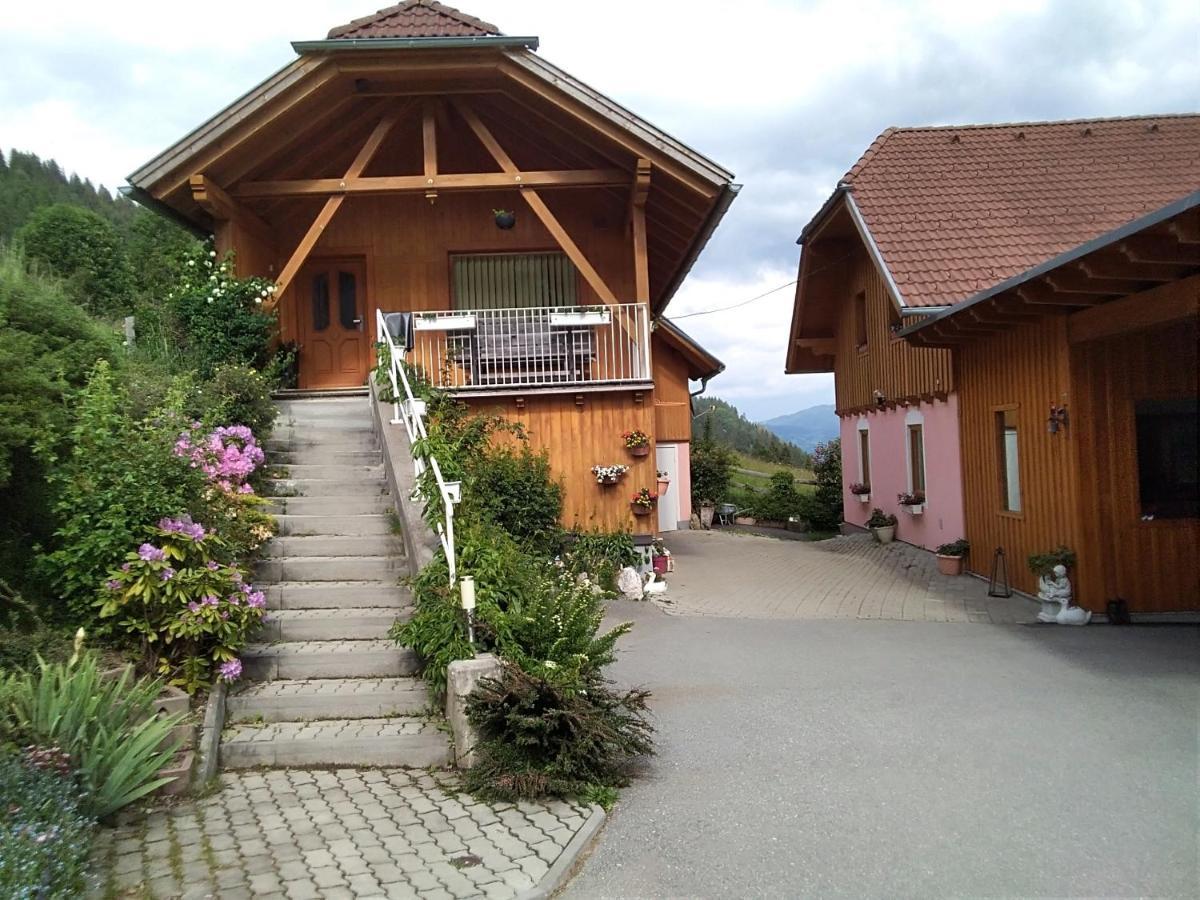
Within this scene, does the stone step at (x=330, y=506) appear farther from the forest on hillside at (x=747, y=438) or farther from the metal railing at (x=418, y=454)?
the forest on hillside at (x=747, y=438)

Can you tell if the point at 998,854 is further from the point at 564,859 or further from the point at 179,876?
the point at 179,876

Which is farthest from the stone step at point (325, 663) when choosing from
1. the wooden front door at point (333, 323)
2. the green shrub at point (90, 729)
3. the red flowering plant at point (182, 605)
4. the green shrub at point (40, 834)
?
the wooden front door at point (333, 323)

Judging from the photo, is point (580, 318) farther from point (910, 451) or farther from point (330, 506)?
point (910, 451)

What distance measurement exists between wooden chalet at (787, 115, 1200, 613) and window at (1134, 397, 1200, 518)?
1 cm

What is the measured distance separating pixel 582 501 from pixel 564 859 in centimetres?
743

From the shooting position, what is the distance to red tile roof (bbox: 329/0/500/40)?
11570mm

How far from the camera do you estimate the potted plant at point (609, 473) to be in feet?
36.6

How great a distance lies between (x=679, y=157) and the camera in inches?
442

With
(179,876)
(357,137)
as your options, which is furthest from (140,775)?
(357,137)

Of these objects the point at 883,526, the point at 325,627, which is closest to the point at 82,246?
the point at 883,526

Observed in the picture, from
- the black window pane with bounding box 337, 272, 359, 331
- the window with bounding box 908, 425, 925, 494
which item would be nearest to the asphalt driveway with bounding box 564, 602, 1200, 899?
the window with bounding box 908, 425, 925, 494

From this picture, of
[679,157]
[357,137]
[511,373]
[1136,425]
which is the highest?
[357,137]

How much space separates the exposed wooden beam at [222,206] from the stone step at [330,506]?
18.7 feet

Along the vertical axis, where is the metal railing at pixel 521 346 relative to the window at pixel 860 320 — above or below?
below
